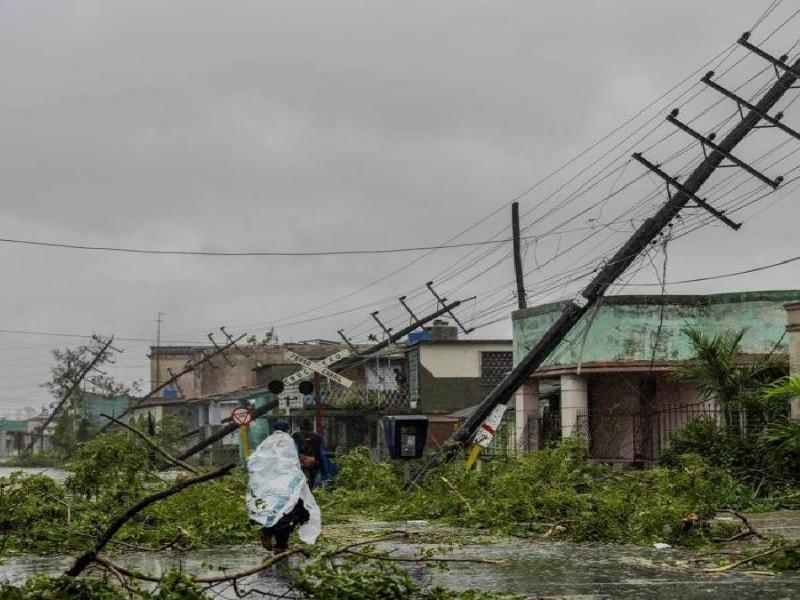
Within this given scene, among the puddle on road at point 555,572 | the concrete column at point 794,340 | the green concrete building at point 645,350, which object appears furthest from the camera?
the green concrete building at point 645,350

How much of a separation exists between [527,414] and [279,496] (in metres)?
22.7

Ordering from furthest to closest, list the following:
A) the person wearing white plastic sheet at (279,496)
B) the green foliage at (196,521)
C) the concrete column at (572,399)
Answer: the concrete column at (572,399) < the green foliage at (196,521) < the person wearing white plastic sheet at (279,496)

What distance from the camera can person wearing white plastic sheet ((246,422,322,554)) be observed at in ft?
46.6

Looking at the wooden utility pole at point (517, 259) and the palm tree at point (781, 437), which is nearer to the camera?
the palm tree at point (781, 437)

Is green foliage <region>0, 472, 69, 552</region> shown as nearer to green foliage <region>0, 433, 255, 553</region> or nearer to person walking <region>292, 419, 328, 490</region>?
green foliage <region>0, 433, 255, 553</region>

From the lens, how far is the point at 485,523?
18844 millimetres

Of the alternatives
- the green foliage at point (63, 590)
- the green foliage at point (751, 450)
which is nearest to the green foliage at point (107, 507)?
the green foliage at point (63, 590)

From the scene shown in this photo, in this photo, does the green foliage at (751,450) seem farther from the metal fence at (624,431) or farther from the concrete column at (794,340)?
the metal fence at (624,431)

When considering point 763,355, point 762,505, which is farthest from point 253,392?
point 762,505

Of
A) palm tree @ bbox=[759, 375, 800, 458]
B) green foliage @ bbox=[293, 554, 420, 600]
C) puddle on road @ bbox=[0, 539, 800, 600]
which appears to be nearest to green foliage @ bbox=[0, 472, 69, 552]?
puddle on road @ bbox=[0, 539, 800, 600]

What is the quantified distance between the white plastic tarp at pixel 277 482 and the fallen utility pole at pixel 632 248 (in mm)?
9969

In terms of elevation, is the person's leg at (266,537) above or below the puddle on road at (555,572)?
above

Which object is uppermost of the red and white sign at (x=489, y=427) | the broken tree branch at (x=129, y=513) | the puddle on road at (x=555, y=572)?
the red and white sign at (x=489, y=427)

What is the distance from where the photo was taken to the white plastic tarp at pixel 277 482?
562 inches
